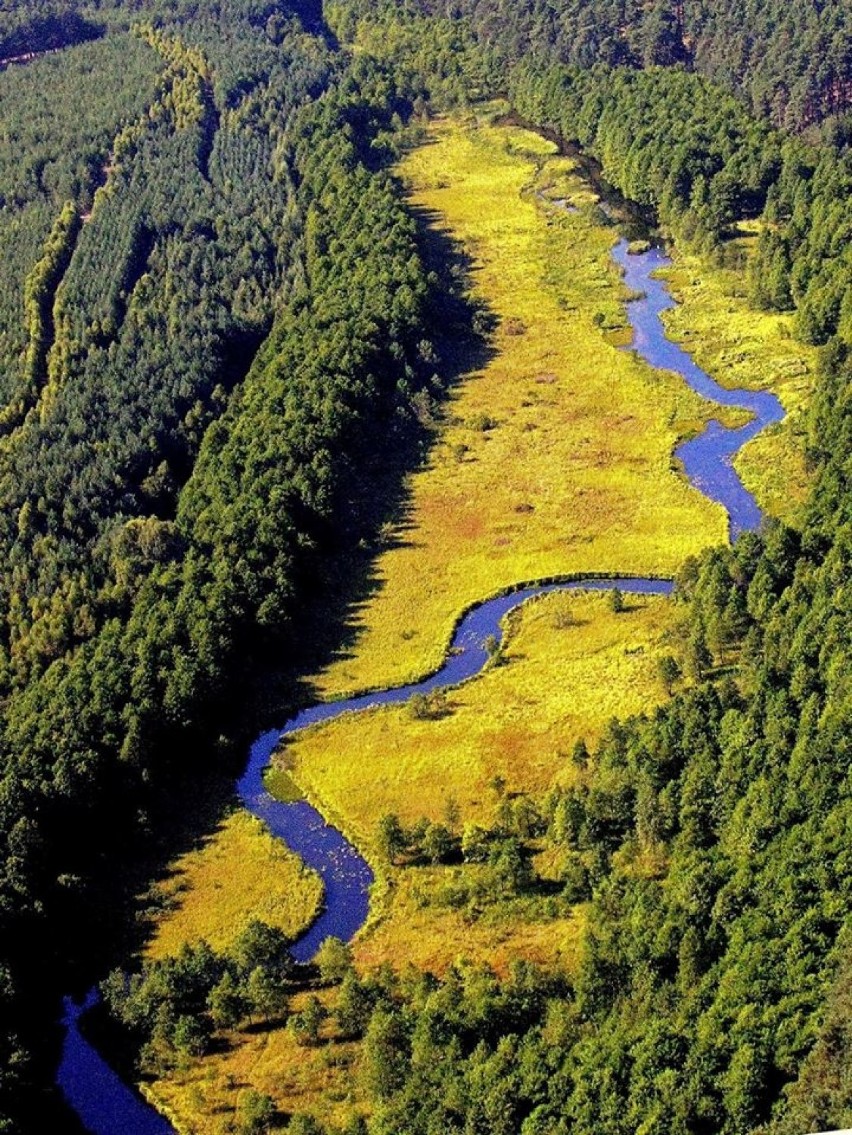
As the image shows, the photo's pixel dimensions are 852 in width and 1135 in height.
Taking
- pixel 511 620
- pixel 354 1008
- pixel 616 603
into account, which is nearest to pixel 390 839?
pixel 354 1008

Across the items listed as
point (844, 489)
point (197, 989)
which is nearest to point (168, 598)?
point (197, 989)

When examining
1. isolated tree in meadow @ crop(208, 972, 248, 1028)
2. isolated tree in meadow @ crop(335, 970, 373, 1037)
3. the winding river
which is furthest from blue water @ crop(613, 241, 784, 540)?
isolated tree in meadow @ crop(208, 972, 248, 1028)

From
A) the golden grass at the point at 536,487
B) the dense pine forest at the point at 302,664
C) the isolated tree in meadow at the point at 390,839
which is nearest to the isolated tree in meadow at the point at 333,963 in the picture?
the dense pine forest at the point at 302,664

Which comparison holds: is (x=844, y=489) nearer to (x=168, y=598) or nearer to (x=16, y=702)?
(x=168, y=598)

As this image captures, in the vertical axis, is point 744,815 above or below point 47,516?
below

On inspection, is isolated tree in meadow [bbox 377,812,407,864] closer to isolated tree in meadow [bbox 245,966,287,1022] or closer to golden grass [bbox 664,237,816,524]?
isolated tree in meadow [bbox 245,966,287,1022]

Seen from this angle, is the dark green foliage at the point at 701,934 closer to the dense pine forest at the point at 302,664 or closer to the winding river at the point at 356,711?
the dense pine forest at the point at 302,664
